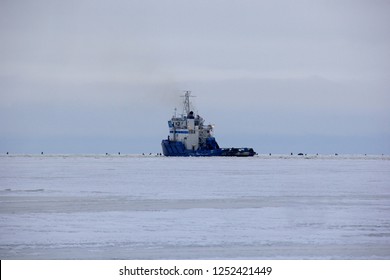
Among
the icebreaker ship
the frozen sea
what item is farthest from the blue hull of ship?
the frozen sea

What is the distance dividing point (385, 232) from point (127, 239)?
16.9 ft

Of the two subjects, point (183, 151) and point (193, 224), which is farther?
point (183, 151)

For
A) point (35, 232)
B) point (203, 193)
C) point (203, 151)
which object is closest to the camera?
point (35, 232)

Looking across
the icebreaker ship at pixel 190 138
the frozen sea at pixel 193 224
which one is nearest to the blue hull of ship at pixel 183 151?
the icebreaker ship at pixel 190 138

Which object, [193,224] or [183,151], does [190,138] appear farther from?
[193,224]

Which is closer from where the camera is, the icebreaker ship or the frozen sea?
the frozen sea

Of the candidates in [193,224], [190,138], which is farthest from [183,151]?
[193,224]

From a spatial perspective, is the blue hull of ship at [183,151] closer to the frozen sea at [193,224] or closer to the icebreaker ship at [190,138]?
the icebreaker ship at [190,138]

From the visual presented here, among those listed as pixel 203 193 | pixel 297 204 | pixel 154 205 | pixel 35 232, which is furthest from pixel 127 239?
pixel 203 193

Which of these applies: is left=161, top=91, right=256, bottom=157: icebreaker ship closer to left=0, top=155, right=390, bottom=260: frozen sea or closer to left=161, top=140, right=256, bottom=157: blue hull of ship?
left=161, top=140, right=256, bottom=157: blue hull of ship

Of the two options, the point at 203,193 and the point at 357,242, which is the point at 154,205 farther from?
the point at 357,242

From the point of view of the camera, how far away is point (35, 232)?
1723cm

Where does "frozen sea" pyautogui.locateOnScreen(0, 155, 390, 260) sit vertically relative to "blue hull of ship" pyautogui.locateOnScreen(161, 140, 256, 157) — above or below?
below
